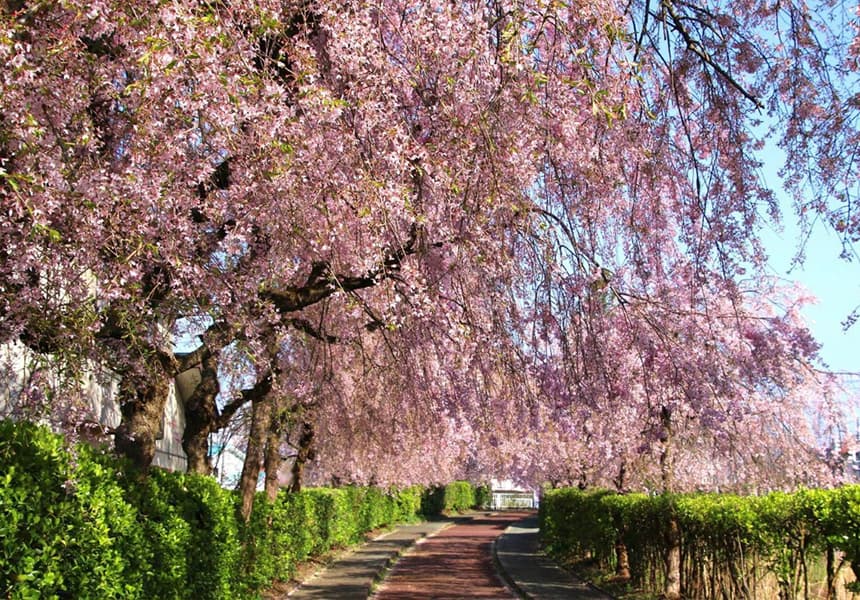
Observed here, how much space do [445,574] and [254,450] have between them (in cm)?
917

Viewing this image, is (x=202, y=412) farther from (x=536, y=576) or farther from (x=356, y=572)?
(x=536, y=576)

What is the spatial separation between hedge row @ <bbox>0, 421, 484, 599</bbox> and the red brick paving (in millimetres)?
5063

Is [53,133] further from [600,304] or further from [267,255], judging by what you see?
[600,304]

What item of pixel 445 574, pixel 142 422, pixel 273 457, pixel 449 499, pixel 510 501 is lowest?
pixel 510 501

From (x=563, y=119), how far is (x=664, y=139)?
83 centimetres

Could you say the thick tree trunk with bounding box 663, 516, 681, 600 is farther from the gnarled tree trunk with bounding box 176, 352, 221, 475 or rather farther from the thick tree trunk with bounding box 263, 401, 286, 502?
the gnarled tree trunk with bounding box 176, 352, 221, 475

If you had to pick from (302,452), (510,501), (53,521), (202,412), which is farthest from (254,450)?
(510,501)

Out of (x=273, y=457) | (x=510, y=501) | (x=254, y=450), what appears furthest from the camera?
(x=510, y=501)

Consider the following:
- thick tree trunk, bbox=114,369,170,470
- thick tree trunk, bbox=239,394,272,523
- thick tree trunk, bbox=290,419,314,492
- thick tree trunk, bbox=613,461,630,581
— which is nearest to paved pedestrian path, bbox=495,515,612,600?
thick tree trunk, bbox=613,461,630,581

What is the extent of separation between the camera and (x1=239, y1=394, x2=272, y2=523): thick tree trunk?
47.0 feet

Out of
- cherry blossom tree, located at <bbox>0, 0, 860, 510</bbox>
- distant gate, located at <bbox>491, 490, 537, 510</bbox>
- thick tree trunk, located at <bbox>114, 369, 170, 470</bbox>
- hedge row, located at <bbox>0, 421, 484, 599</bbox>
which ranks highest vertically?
cherry blossom tree, located at <bbox>0, 0, 860, 510</bbox>

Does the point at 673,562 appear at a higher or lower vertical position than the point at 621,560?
higher

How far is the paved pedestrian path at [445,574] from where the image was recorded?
17453 millimetres

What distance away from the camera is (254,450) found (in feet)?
49.0
